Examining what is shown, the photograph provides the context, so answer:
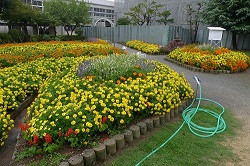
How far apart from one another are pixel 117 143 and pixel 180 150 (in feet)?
2.94

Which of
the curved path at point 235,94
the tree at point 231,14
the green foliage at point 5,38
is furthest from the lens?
the green foliage at point 5,38

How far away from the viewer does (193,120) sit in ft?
11.8

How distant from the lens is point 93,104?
2.95 meters

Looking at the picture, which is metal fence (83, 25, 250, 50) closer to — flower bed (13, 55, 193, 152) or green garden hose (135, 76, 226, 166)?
flower bed (13, 55, 193, 152)

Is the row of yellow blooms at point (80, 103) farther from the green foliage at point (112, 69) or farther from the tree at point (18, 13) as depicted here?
the tree at point (18, 13)

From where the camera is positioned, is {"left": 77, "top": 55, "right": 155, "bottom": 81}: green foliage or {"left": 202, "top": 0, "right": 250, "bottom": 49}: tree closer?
{"left": 77, "top": 55, "right": 155, "bottom": 81}: green foliage

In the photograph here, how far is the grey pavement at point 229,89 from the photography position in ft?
14.5

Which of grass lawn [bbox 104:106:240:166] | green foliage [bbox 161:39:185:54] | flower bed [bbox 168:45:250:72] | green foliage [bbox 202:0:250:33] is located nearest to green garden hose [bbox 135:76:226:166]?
grass lawn [bbox 104:106:240:166]

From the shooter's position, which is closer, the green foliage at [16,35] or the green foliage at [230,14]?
the green foliage at [230,14]

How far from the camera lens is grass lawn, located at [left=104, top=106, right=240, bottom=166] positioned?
2518mm

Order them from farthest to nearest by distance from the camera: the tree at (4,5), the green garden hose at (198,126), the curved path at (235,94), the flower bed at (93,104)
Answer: the tree at (4,5), the green garden hose at (198,126), the curved path at (235,94), the flower bed at (93,104)

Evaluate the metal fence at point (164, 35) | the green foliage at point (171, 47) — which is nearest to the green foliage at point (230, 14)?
the metal fence at point (164, 35)

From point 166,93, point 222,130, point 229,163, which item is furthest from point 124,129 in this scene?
point 222,130

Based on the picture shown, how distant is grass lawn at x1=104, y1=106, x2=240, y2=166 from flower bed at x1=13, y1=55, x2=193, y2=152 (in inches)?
16.1
